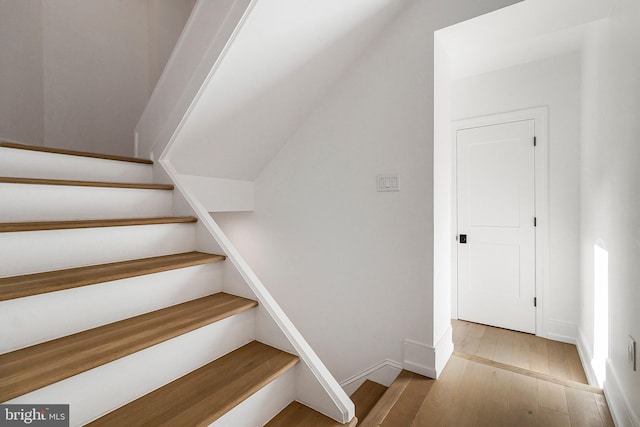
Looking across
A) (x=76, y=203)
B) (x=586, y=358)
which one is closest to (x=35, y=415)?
(x=76, y=203)

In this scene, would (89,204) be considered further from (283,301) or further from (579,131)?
(579,131)

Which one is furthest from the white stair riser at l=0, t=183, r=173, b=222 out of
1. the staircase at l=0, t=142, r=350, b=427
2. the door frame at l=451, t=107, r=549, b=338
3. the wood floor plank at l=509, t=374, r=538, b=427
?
the door frame at l=451, t=107, r=549, b=338

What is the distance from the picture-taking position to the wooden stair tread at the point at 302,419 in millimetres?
1059

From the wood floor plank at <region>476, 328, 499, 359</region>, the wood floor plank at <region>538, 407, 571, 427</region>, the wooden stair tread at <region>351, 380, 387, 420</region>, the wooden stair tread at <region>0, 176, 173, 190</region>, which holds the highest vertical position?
the wooden stair tread at <region>0, 176, 173, 190</region>

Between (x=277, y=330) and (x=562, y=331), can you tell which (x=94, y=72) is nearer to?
(x=277, y=330)

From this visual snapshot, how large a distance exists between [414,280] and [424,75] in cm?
126

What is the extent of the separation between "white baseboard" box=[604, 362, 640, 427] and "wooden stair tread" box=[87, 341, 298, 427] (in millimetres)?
1462

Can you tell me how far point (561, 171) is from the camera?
8.38 ft

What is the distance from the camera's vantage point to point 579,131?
2.49m

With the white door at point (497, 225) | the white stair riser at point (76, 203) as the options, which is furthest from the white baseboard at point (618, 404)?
the white stair riser at point (76, 203)

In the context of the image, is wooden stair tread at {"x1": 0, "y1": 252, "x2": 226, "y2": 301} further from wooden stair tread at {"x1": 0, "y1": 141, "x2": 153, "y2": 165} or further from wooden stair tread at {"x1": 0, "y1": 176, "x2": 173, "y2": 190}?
wooden stair tread at {"x1": 0, "y1": 141, "x2": 153, "y2": 165}

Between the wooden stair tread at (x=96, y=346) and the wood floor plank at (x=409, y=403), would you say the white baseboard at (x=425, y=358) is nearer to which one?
the wood floor plank at (x=409, y=403)

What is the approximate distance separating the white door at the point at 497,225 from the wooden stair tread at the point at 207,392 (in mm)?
2472

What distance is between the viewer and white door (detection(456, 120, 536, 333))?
2703 millimetres
